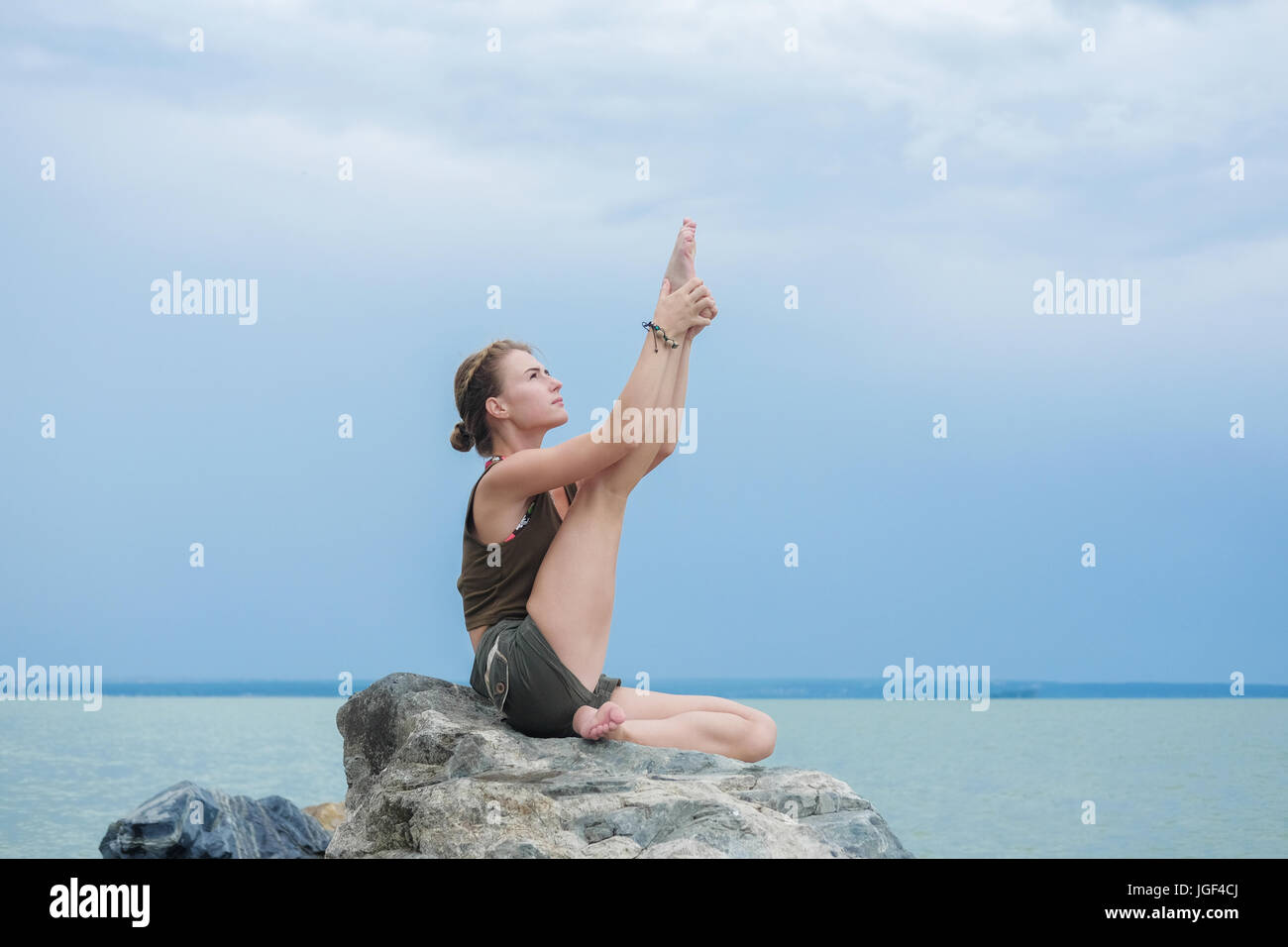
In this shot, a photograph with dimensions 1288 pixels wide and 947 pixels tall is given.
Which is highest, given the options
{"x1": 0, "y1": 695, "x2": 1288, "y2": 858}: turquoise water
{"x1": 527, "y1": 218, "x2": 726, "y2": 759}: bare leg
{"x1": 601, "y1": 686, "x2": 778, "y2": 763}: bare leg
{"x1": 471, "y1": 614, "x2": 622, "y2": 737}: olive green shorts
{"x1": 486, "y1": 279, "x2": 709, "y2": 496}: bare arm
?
{"x1": 486, "y1": 279, "x2": 709, "y2": 496}: bare arm

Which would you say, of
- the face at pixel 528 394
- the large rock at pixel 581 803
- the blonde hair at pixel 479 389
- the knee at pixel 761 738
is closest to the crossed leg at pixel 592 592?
the large rock at pixel 581 803

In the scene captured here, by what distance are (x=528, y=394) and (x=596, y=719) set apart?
1.31m

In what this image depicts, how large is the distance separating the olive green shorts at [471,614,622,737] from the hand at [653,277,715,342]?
1.21 metres

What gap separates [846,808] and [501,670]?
135 centimetres

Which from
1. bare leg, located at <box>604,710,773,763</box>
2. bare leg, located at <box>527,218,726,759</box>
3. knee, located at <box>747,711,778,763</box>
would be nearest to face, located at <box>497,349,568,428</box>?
bare leg, located at <box>527,218,726,759</box>

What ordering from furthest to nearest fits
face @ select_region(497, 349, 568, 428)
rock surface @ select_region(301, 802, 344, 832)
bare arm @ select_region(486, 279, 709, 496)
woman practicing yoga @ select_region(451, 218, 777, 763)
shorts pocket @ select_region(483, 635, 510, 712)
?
rock surface @ select_region(301, 802, 344, 832) < face @ select_region(497, 349, 568, 428) < shorts pocket @ select_region(483, 635, 510, 712) < woman practicing yoga @ select_region(451, 218, 777, 763) < bare arm @ select_region(486, 279, 709, 496)

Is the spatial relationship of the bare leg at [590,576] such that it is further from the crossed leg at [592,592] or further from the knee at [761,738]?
the knee at [761,738]

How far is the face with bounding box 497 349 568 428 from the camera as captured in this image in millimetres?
4734

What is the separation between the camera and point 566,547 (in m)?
4.42

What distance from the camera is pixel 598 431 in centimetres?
423

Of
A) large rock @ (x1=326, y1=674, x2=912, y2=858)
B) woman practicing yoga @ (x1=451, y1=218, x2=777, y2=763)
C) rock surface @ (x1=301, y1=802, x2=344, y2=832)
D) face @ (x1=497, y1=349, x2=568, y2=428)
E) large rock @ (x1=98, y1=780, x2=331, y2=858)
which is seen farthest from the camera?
rock surface @ (x1=301, y1=802, x2=344, y2=832)

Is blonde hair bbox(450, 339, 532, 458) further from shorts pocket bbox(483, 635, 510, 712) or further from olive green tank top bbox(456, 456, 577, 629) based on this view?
shorts pocket bbox(483, 635, 510, 712)

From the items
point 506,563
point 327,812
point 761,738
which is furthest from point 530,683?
point 327,812

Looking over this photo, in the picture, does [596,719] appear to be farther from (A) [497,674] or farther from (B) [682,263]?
(B) [682,263]
